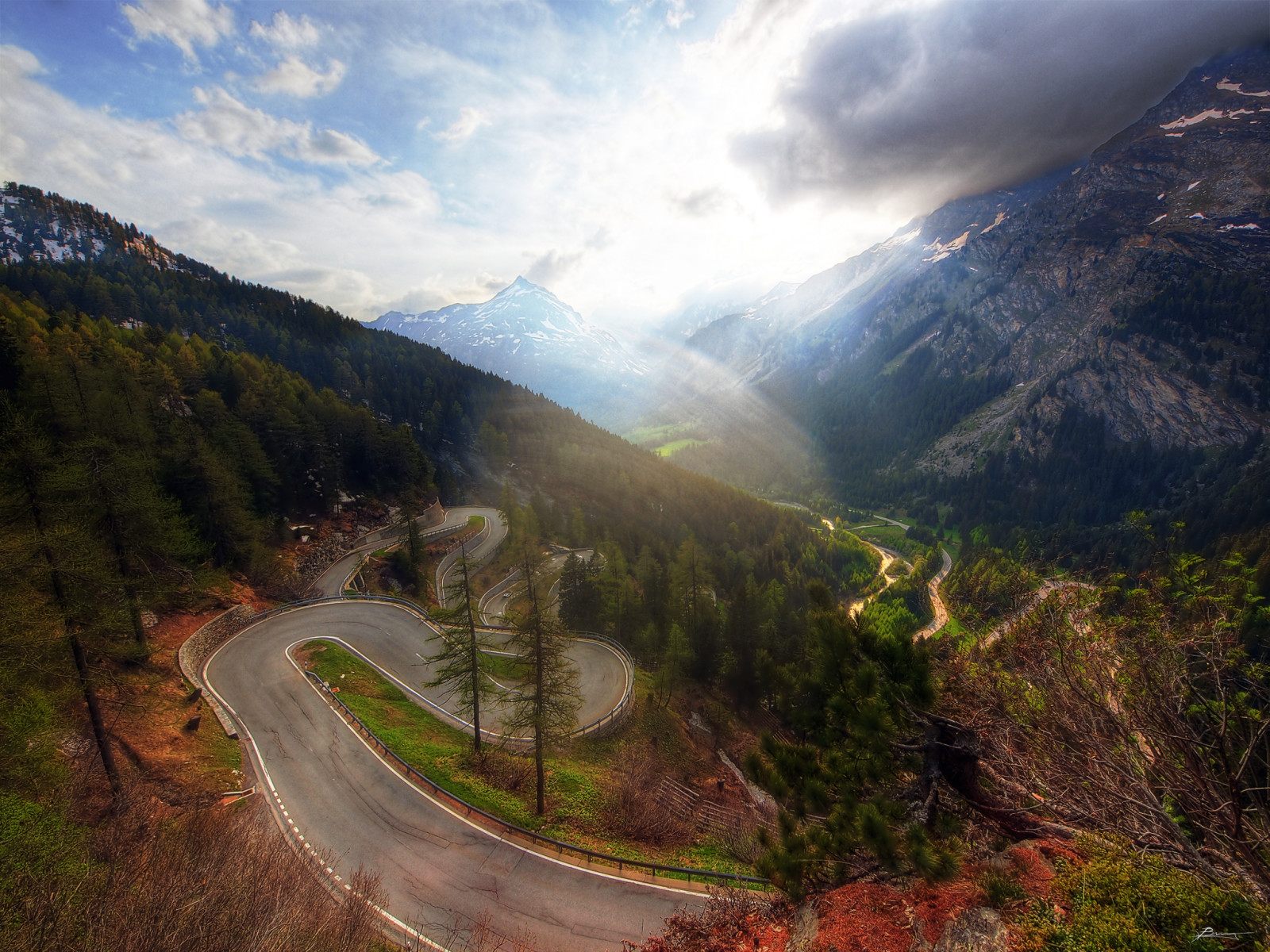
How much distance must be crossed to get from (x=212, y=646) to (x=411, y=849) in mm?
20577

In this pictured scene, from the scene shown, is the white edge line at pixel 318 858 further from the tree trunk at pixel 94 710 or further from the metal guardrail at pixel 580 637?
the metal guardrail at pixel 580 637

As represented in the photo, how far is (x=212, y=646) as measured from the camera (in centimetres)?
2814

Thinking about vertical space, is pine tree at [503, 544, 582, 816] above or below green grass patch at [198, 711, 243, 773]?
above

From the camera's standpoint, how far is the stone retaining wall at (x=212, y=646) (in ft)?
73.4

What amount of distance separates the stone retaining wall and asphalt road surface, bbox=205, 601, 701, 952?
0.70 m

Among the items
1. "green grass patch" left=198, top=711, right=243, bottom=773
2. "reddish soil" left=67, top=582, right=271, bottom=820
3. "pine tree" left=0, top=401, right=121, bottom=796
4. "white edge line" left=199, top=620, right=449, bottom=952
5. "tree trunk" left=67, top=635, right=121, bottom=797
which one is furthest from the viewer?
"green grass patch" left=198, top=711, right=243, bottom=773

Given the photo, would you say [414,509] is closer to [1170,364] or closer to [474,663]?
[474,663]

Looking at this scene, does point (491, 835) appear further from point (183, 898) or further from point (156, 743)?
point (156, 743)

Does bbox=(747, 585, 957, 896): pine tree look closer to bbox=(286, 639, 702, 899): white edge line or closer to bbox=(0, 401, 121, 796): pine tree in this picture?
bbox=(286, 639, 702, 899): white edge line

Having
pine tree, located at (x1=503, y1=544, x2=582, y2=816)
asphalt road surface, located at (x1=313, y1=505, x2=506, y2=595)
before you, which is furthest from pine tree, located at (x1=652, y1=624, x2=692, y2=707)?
asphalt road surface, located at (x1=313, y1=505, x2=506, y2=595)

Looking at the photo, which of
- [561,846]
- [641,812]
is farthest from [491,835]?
[641,812]

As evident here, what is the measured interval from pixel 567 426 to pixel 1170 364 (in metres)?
242

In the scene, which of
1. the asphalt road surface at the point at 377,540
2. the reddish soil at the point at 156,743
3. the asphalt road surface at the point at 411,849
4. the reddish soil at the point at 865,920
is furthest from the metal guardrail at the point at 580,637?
the reddish soil at the point at 865,920

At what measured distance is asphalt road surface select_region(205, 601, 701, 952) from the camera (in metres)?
15.3
